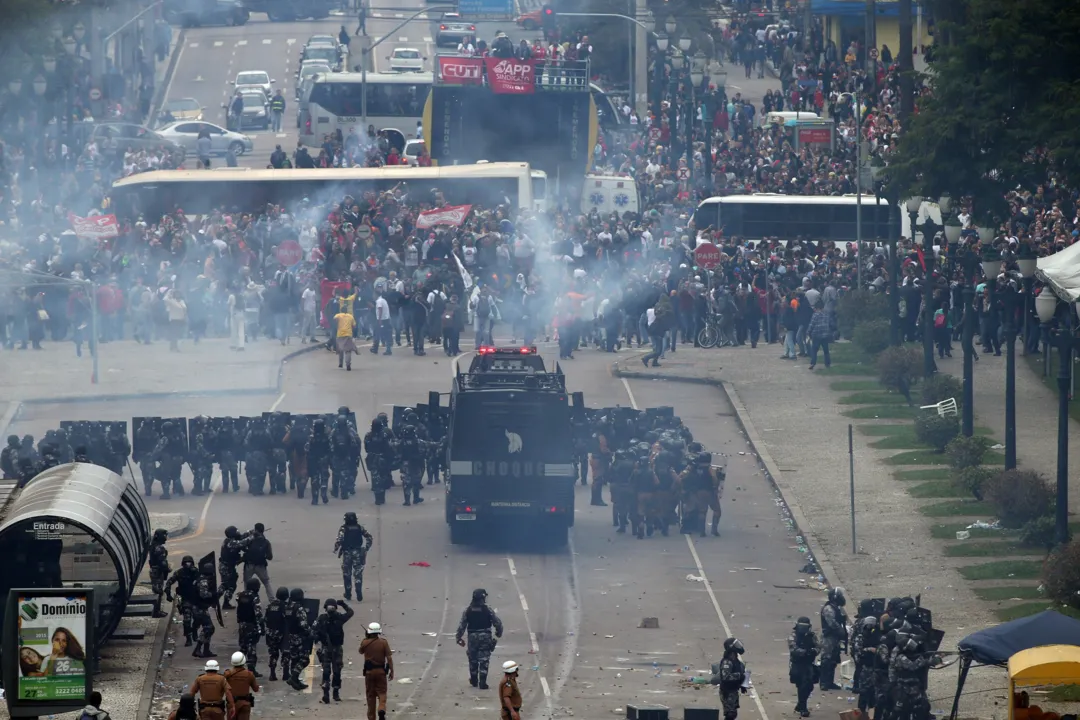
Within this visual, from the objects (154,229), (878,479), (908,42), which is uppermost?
(908,42)

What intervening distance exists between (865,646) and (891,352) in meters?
19.7

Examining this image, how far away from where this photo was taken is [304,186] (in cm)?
5825

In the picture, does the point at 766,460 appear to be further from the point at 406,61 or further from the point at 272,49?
the point at 272,49

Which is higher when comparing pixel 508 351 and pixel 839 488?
pixel 508 351

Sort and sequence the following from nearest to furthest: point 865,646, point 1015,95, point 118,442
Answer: point 865,646
point 118,442
point 1015,95

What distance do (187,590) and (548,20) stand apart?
54.0 metres

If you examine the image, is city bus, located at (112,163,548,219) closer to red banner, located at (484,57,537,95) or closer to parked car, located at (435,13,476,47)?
red banner, located at (484,57,537,95)

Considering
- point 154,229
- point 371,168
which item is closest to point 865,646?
point 154,229

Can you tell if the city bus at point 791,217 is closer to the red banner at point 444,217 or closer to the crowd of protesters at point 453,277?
the crowd of protesters at point 453,277

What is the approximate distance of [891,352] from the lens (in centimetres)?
4459

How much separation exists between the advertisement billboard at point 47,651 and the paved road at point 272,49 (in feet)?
174

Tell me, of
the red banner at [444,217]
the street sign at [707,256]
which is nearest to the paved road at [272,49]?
the red banner at [444,217]

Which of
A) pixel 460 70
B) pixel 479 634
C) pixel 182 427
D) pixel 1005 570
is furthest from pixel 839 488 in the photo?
pixel 460 70

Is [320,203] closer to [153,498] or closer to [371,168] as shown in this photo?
[371,168]
